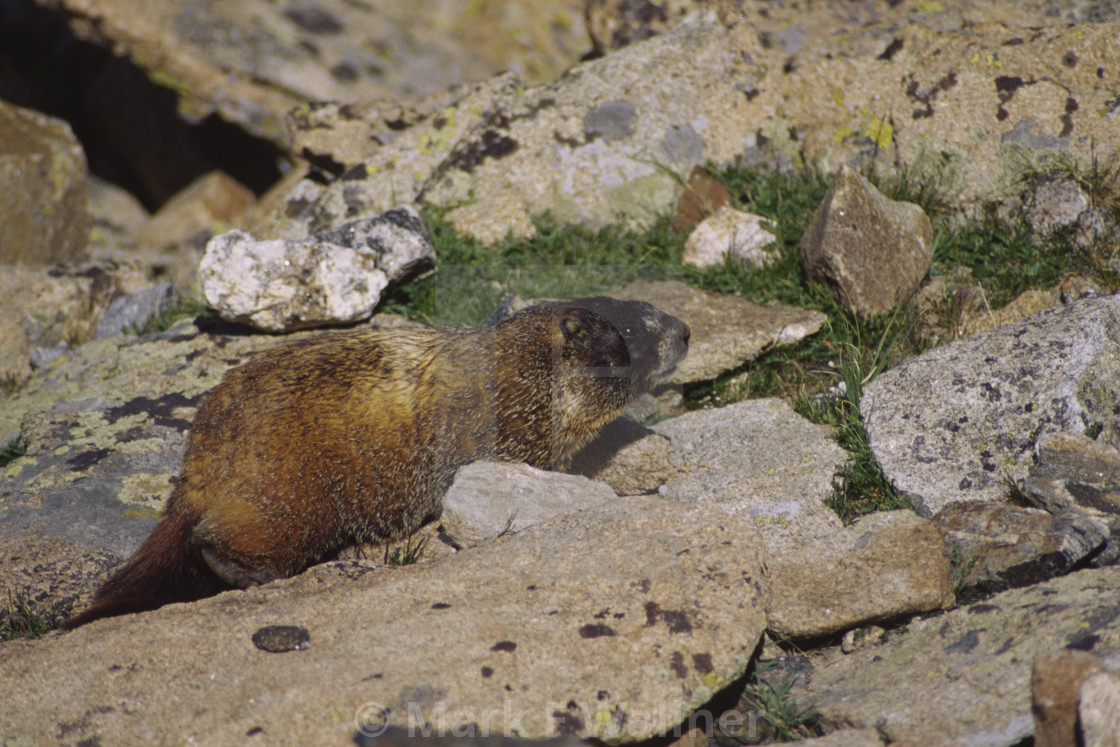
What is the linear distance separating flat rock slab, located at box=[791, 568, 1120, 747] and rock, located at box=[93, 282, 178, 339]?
17.9 feet

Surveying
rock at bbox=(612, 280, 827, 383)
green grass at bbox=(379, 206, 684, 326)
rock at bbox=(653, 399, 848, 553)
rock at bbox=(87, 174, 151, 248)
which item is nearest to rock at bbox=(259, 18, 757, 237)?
green grass at bbox=(379, 206, 684, 326)

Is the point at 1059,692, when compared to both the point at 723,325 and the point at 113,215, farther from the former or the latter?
the point at 113,215

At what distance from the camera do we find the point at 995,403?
3.96m

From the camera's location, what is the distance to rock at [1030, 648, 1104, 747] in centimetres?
233

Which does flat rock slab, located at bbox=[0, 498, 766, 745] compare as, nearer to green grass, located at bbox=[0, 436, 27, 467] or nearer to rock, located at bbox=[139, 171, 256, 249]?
green grass, located at bbox=[0, 436, 27, 467]

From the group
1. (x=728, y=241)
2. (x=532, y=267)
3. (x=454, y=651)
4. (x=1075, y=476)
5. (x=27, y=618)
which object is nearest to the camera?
(x=454, y=651)

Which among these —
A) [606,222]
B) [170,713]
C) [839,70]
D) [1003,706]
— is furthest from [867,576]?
[839,70]

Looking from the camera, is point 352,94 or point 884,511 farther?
point 352,94

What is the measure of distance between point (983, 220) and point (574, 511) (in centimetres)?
365

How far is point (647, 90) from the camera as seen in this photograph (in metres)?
6.84

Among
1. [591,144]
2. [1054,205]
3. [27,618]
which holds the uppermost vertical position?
[591,144]

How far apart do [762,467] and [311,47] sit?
9.19 metres

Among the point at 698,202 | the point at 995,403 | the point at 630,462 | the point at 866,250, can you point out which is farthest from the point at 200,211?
the point at 995,403

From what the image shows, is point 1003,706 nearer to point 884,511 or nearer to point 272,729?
point 884,511
